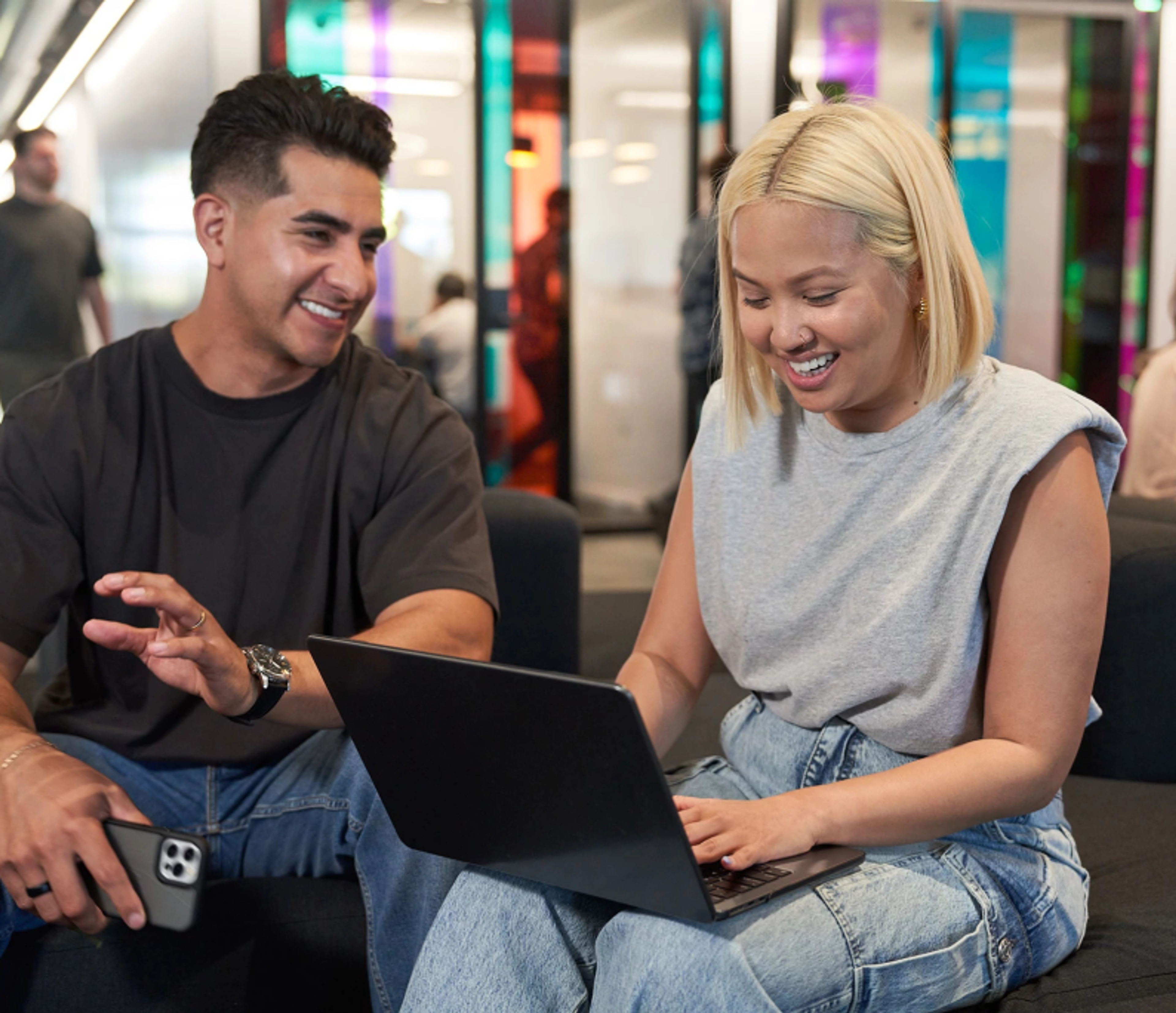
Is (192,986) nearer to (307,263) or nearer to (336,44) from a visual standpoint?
(307,263)

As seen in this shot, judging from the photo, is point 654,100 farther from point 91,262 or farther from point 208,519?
point 208,519

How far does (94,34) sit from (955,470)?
5615 mm

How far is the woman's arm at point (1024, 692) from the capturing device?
1.15 m

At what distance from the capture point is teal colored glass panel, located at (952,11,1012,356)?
256 inches

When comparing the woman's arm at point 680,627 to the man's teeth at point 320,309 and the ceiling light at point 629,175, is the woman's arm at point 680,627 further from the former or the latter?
the ceiling light at point 629,175

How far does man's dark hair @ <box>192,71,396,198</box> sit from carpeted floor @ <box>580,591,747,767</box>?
0.85 m

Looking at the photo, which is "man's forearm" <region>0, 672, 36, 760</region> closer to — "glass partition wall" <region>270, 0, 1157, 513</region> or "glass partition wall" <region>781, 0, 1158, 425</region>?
"glass partition wall" <region>270, 0, 1157, 513</region>

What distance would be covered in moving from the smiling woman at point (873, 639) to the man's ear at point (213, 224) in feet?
2.47

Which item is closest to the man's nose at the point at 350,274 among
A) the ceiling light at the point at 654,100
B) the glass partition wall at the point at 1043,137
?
the ceiling light at the point at 654,100

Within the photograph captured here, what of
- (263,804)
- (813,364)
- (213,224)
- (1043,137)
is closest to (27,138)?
(213,224)

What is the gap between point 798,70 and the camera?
6.28m

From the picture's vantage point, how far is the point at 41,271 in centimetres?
535

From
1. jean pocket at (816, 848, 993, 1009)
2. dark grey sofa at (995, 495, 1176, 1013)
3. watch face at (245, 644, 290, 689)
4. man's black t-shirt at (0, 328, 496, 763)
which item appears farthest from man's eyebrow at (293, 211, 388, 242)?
dark grey sofa at (995, 495, 1176, 1013)

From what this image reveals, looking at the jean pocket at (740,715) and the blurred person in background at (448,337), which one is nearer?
the jean pocket at (740,715)
